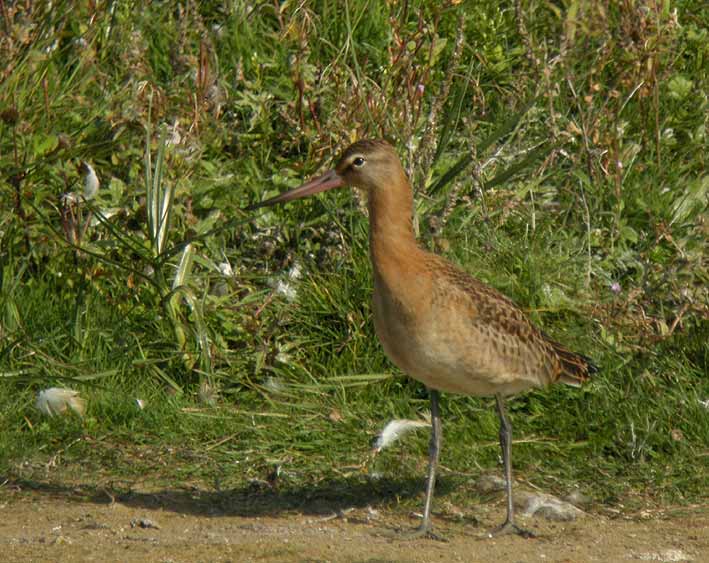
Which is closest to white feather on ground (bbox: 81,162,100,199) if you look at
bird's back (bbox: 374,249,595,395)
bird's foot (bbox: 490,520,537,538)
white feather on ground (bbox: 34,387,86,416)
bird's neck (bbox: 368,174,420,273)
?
white feather on ground (bbox: 34,387,86,416)

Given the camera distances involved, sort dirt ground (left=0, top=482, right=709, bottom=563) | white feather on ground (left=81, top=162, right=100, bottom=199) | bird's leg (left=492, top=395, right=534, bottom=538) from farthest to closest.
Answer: white feather on ground (left=81, top=162, right=100, bottom=199)
bird's leg (left=492, top=395, right=534, bottom=538)
dirt ground (left=0, top=482, right=709, bottom=563)

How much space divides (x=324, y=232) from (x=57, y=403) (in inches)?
65.3

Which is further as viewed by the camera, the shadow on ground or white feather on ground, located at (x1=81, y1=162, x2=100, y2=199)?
white feather on ground, located at (x1=81, y1=162, x2=100, y2=199)

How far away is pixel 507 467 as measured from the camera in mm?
5531

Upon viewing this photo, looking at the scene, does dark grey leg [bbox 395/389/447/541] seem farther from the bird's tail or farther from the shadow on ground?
the bird's tail

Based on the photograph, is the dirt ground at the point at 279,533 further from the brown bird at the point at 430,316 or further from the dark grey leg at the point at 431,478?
the brown bird at the point at 430,316

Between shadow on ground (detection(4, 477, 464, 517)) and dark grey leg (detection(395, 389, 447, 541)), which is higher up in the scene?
dark grey leg (detection(395, 389, 447, 541))

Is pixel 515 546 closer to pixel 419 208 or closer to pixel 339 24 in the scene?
pixel 419 208

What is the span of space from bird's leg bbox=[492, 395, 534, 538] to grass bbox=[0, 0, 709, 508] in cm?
35

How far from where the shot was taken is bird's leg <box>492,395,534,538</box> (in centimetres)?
541

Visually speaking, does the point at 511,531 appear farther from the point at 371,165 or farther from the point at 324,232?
the point at 324,232

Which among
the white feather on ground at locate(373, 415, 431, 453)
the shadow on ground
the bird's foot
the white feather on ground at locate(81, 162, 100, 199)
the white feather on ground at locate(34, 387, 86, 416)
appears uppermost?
the white feather on ground at locate(81, 162, 100, 199)

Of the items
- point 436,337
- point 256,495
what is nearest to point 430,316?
point 436,337

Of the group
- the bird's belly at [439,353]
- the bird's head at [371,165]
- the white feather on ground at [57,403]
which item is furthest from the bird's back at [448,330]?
the white feather on ground at [57,403]
